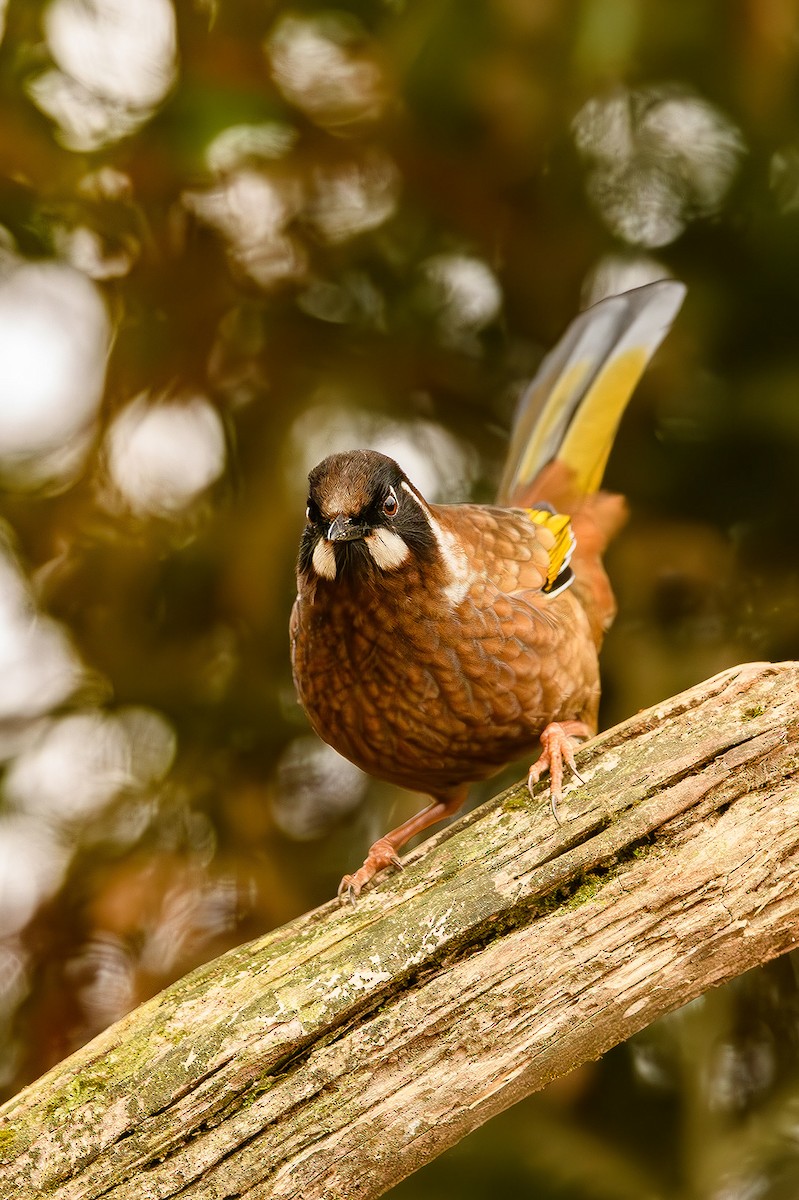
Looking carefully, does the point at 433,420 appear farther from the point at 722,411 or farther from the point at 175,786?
the point at 175,786

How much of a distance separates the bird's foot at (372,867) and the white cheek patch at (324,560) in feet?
2.54

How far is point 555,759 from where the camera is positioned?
9.48ft

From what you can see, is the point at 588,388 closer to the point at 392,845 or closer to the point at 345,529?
the point at 345,529

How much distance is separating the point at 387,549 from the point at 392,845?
98cm

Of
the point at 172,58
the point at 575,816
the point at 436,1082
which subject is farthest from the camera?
the point at 172,58

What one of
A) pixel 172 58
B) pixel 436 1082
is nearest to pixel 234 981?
pixel 436 1082

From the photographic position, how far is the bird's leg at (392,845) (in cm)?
316

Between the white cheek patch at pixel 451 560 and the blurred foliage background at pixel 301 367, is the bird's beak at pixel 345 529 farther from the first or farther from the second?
the blurred foliage background at pixel 301 367

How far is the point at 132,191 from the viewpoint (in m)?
4.34

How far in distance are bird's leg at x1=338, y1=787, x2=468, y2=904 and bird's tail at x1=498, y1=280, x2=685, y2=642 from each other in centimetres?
81

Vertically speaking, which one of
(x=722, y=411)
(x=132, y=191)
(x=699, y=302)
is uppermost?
(x=132, y=191)

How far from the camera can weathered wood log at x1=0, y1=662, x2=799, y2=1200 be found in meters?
2.42

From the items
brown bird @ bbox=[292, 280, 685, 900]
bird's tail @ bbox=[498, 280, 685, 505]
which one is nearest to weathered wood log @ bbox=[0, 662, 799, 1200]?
brown bird @ bbox=[292, 280, 685, 900]

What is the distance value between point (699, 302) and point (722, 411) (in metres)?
0.40
